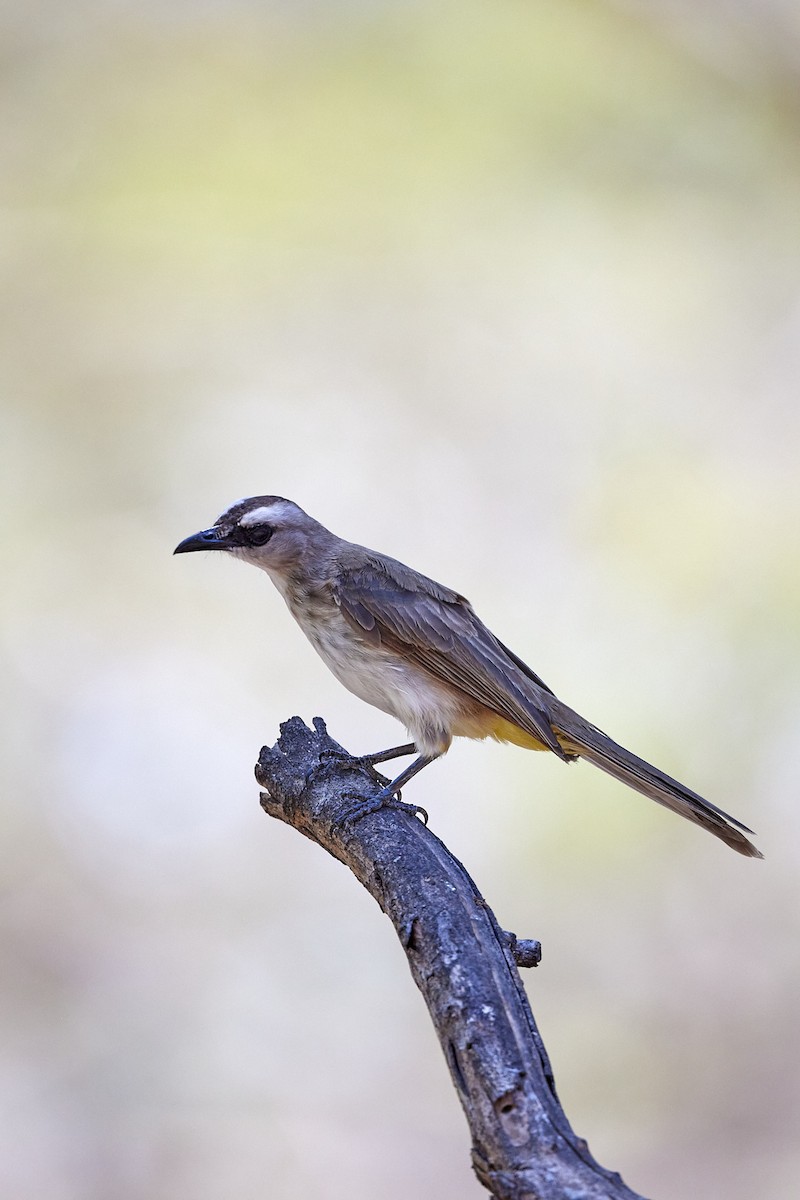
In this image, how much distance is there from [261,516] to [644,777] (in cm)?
179

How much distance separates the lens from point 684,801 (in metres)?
4.06

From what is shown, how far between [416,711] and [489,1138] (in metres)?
2.19

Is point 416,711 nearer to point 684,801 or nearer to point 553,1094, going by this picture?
point 684,801

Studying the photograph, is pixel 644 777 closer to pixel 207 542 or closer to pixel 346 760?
pixel 346 760

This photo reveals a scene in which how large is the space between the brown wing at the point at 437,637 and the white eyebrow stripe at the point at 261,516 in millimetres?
342

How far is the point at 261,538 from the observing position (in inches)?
191

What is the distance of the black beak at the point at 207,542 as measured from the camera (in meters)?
4.82

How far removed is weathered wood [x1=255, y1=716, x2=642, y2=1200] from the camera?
239cm

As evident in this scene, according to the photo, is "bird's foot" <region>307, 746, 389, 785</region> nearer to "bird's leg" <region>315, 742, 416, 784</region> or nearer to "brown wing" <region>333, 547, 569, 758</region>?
"bird's leg" <region>315, 742, 416, 784</region>

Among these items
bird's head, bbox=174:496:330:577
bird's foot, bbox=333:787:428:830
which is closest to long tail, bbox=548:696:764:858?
bird's foot, bbox=333:787:428:830

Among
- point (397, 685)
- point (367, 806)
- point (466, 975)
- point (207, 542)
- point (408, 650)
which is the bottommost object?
point (466, 975)

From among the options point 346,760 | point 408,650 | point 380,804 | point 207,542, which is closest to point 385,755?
point 346,760

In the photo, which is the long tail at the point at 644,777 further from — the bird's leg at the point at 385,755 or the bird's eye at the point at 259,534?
the bird's eye at the point at 259,534

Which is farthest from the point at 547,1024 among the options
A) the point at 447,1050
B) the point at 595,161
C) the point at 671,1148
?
the point at 595,161
